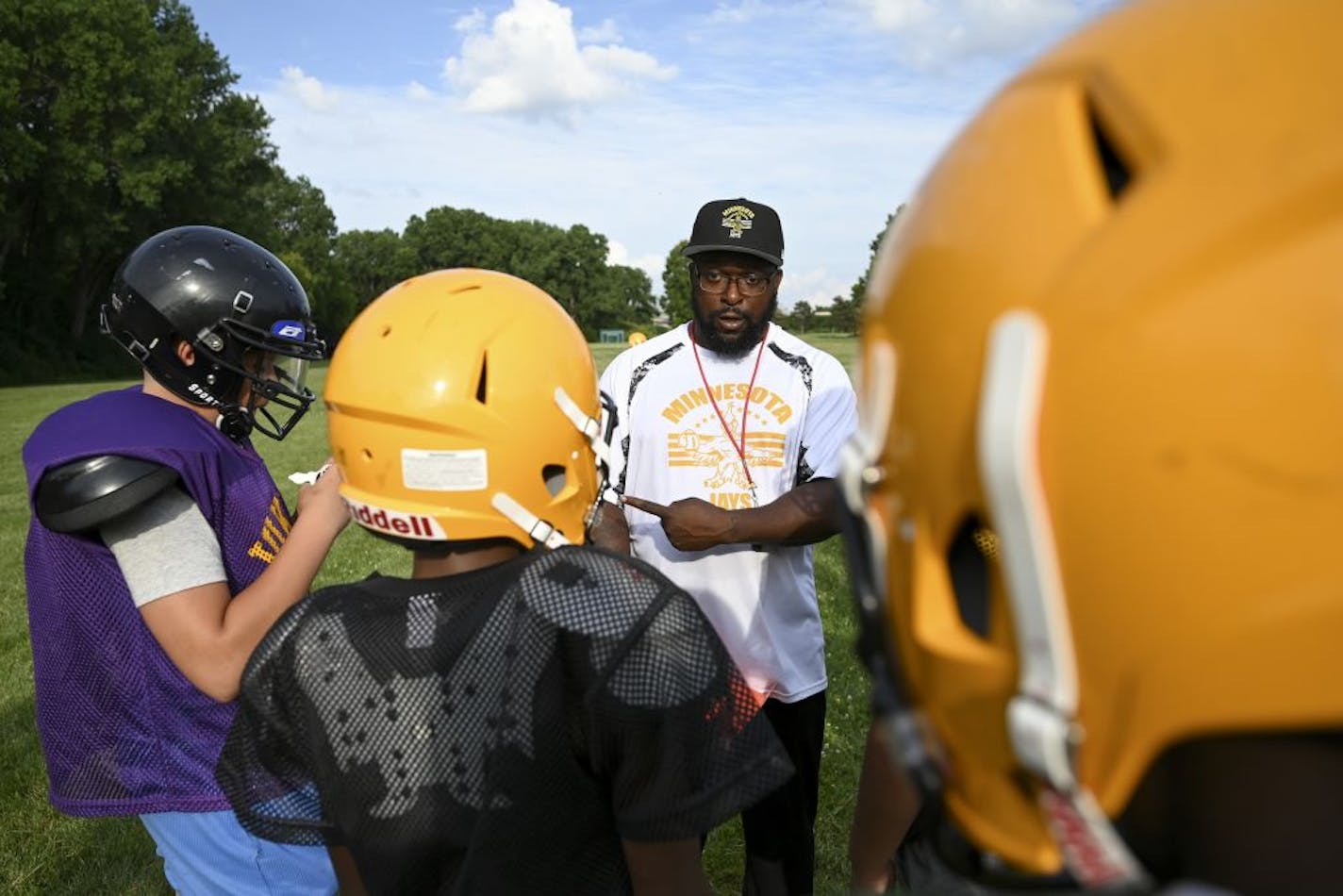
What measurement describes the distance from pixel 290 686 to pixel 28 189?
46949mm

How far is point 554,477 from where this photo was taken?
6.81ft

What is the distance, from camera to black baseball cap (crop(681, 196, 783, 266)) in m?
4.10

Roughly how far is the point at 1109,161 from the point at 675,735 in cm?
116

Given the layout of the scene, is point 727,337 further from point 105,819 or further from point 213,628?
point 105,819

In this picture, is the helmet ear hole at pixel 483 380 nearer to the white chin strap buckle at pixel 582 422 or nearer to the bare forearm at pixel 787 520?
the white chin strap buckle at pixel 582 422

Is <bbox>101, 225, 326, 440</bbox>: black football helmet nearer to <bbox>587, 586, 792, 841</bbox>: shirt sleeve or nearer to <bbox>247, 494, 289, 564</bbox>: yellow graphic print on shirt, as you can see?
<bbox>247, 494, 289, 564</bbox>: yellow graphic print on shirt

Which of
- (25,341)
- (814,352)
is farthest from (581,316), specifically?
(814,352)

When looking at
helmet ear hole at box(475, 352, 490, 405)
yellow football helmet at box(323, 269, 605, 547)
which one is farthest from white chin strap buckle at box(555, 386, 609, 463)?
helmet ear hole at box(475, 352, 490, 405)

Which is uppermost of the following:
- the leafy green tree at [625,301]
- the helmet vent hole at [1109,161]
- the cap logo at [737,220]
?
the cap logo at [737,220]

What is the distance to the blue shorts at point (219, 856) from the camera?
2.55 m

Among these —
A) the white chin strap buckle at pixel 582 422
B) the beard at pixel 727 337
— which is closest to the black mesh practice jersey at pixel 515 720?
the white chin strap buckle at pixel 582 422

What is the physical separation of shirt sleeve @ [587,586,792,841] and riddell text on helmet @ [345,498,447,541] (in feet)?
1.48

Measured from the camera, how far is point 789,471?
3828 millimetres

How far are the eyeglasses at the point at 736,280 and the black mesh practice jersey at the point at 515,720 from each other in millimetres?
2395
